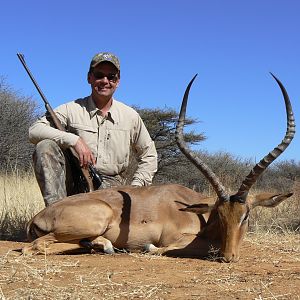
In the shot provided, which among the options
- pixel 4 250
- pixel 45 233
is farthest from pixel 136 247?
pixel 4 250

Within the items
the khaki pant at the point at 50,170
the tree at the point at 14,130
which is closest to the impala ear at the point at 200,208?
the khaki pant at the point at 50,170

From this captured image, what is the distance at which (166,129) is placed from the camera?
2025 cm

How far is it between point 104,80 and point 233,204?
2471 mm

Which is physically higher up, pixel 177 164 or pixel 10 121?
pixel 10 121

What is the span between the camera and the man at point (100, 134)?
6.63m

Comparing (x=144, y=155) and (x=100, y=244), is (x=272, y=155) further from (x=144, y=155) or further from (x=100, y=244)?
(x=144, y=155)

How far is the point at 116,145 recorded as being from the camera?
22.9ft

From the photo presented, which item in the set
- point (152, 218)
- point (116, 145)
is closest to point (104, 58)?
point (116, 145)

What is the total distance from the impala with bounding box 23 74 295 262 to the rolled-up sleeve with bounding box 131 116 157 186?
3.21ft

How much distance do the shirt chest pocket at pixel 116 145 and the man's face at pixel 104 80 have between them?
1.47 ft

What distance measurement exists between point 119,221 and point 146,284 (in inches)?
79.2

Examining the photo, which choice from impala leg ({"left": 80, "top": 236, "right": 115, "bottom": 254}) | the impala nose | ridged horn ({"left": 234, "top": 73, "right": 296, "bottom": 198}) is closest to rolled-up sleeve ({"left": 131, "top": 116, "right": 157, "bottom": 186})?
impala leg ({"left": 80, "top": 236, "right": 115, "bottom": 254})

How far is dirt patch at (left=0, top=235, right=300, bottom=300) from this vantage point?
11.6 ft

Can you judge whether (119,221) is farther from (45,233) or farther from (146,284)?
(146,284)
